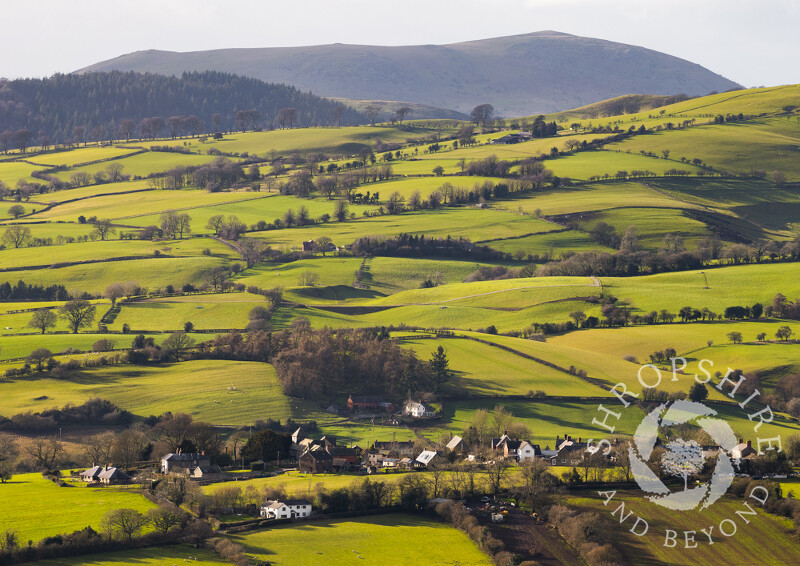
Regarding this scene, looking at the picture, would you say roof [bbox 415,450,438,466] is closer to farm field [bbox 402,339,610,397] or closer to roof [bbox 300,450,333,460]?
roof [bbox 300,450,333,460]

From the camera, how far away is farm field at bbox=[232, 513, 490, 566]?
57531 mm

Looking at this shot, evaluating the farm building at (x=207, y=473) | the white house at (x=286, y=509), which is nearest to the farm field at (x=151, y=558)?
the white house at (x=286, y=509)

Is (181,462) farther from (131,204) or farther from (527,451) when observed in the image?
(131,204)

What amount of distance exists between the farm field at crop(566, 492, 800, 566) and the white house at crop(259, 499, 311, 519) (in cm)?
1797

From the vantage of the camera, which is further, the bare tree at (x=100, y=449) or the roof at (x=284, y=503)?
the bare tree at (x=100, y=449)

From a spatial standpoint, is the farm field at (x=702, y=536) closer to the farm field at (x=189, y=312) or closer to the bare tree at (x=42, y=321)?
the farm field at (x=189, y=312)

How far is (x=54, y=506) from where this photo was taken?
62.6 m

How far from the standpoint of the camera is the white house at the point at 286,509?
6444 cm

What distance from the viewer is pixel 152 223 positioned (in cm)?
17425

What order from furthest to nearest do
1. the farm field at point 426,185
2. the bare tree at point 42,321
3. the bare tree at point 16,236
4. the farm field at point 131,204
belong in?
1. the farm field at point 426,185
2. the farm field at point 131,204
3. the bare tree at point 16,236
4. the bare tree at point 42,321

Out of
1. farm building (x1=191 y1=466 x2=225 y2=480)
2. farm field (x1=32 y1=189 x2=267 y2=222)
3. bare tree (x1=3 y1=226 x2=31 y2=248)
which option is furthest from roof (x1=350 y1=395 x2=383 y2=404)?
farm field (x1=32 y1=189 x2=267 y2=222)

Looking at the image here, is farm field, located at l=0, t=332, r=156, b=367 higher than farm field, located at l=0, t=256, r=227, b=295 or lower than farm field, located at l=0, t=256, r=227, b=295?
lower

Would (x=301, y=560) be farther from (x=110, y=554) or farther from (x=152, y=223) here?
(x=152, y=223)

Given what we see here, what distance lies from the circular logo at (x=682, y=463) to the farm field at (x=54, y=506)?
35.8 m
